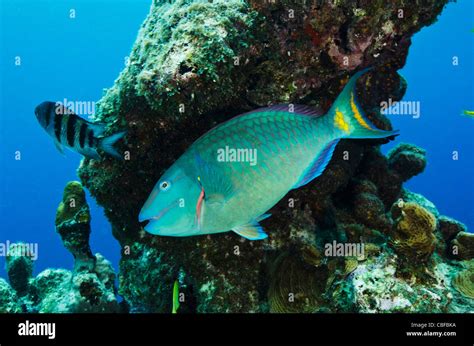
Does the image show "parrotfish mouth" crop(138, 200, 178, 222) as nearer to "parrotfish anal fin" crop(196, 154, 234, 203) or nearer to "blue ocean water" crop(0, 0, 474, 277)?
"parrotfish anal fin" crop(196, 154, 234, 203)

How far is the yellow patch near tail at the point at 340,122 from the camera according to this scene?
2.42 meters

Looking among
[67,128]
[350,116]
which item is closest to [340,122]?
[350,116]

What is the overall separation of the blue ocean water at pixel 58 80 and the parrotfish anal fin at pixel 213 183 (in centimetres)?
5877

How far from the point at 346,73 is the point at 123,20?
7373 centimetres

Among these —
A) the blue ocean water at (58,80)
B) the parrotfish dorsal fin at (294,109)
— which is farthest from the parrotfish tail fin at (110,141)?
the blue ocean water at (58,80)

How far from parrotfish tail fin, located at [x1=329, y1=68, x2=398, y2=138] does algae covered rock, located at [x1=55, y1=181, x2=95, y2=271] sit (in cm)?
398

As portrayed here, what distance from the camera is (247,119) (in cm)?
227

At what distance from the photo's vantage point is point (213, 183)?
2094mm

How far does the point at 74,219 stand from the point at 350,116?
4323 millimetres

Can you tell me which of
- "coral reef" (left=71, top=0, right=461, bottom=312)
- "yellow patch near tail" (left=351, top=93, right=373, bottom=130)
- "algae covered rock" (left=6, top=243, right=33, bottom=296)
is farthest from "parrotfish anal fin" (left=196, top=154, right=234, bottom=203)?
"algae covered rock" (left=6, top=243, right=33, bottom=296)

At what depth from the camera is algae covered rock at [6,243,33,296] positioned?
6.71 m

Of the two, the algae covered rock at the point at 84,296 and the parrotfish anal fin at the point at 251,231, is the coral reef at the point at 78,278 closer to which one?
the algae covered rock at the point at 84,296

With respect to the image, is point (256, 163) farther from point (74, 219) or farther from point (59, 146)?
point (74, 219)
